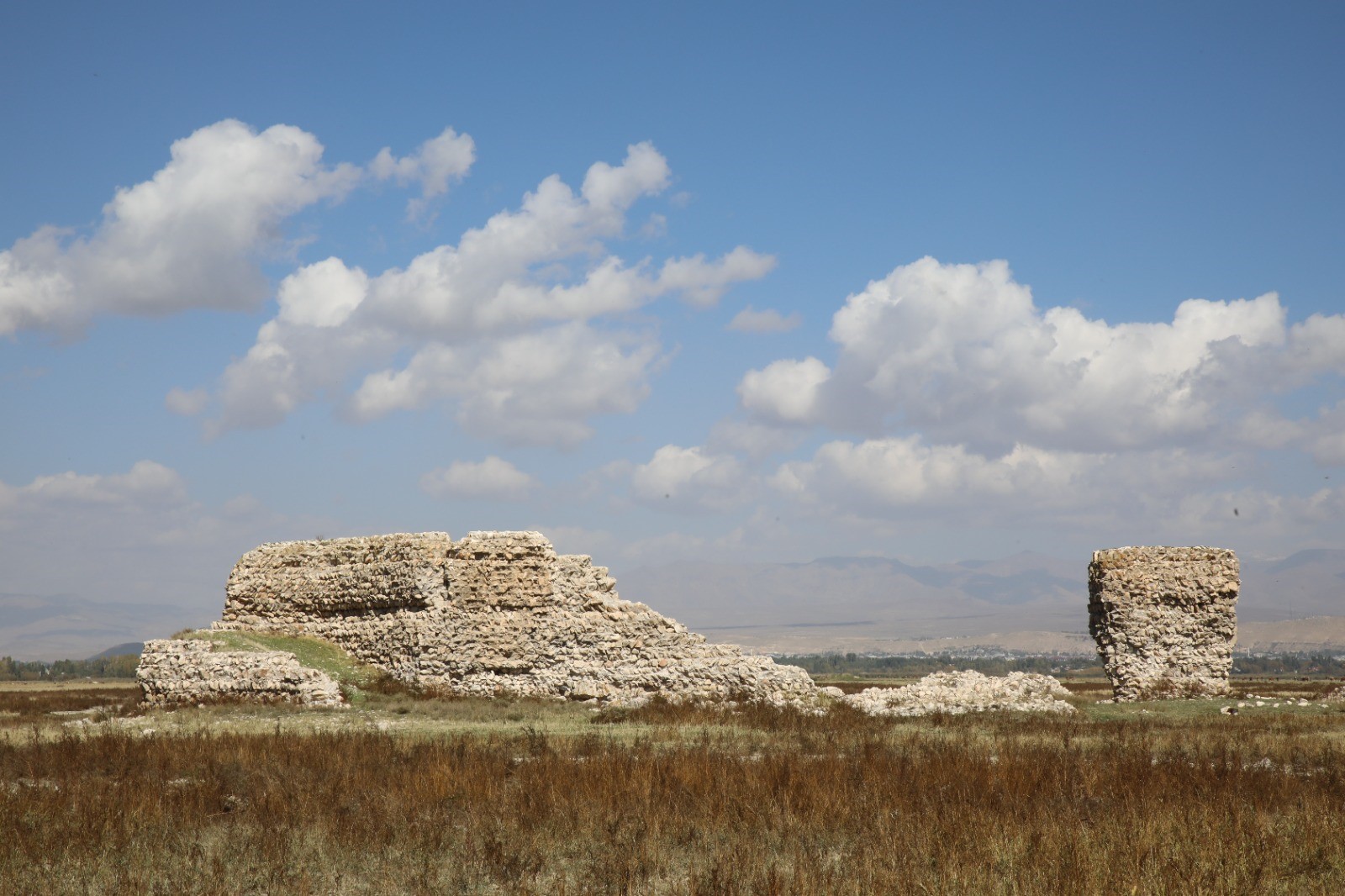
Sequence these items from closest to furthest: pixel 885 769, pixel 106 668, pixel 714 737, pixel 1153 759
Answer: pixel 885 769 < pixel 1153 759 < pixel 714 737 < pixel 106 668

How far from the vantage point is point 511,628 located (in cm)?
2522

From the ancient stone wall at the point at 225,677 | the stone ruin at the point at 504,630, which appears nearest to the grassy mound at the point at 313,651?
the stone ruin at the point at 504,630

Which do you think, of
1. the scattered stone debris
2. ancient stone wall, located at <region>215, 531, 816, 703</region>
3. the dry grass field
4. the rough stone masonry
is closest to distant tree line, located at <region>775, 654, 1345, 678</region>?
the rough stone masonry

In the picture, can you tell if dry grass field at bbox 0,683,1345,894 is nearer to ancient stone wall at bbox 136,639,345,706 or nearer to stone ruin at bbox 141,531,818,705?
ancient stone wall at bbox 136,639,345,706

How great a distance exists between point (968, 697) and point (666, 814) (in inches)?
599

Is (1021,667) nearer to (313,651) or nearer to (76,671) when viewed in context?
(76,671)

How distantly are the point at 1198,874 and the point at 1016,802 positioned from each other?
271 centimetres

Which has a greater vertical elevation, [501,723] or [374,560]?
[374,560]

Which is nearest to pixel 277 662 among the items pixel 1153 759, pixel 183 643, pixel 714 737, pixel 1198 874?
pixel 183 643

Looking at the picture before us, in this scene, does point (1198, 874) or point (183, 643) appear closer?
point (1198, 874)

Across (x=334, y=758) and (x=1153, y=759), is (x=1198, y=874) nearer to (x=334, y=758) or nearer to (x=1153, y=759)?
(x=1153, y=759)

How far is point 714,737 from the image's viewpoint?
16422 millimetres

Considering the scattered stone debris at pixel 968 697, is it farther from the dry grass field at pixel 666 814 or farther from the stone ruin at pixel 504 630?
the dry grass field at pixel 666 814

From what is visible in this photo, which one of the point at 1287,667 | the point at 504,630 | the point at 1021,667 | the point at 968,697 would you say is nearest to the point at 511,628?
the point at 504,630
